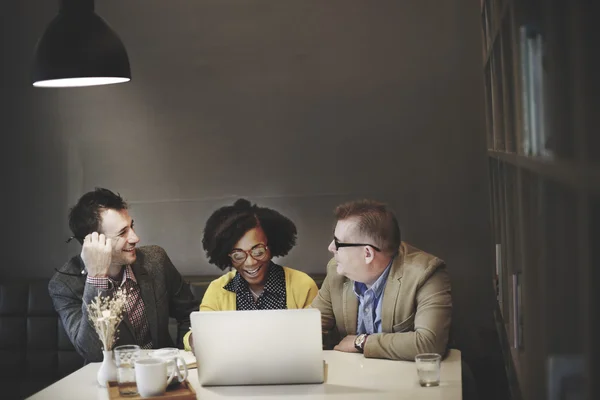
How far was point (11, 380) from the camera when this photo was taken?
4.70 m

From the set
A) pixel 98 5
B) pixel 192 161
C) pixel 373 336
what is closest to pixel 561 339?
pixel 373 336

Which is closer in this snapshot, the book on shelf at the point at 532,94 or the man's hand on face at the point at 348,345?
the book on shelf at the point at 532,94

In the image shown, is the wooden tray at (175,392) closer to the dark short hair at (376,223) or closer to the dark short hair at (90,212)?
the dark short hair at (376,223)

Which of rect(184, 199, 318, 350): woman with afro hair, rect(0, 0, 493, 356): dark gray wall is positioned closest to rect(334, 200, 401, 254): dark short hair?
rect(184, 199, 318, 350): woman with afro hair

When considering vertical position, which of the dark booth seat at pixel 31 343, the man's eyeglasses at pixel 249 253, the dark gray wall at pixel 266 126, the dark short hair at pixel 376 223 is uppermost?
the dark gray wall at pixel 266 126

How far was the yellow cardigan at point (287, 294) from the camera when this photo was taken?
3.92 metres

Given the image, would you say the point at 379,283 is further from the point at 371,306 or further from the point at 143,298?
the point at 143,298

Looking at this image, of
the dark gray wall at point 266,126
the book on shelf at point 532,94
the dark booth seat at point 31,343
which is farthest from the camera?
the dark gray wall at point 266,126

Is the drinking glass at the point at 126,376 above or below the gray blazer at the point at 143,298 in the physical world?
below

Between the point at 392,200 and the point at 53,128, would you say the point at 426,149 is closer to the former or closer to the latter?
the point at 392,200

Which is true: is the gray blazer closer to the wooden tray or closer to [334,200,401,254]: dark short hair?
the wooden tray

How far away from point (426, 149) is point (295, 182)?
772 millimetres

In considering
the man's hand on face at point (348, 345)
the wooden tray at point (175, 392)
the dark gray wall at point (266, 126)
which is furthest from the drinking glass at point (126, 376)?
the dark gray wall at point (266, 126)

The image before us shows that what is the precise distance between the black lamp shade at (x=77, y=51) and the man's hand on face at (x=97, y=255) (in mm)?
885
